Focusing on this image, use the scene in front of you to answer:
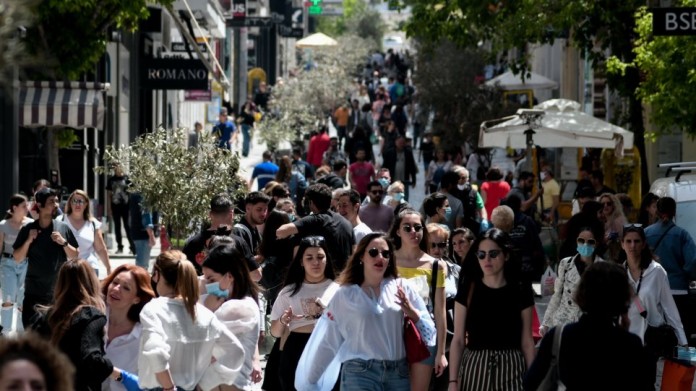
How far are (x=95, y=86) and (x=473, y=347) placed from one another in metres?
14.8

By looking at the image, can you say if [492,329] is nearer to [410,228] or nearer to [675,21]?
[410,228]

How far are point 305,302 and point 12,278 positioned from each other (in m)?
6.14

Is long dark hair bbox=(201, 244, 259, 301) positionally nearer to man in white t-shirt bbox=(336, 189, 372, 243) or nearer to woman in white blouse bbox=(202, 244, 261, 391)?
woman in white blouse bbox=(202, 244, 261, 391)

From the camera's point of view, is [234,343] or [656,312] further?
[656,312]

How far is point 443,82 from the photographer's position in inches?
1505

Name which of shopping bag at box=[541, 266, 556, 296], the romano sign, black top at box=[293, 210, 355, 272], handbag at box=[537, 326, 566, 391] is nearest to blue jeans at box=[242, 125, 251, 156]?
the romano sign

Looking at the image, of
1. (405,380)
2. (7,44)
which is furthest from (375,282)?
(7,44)

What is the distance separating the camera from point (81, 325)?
859cm

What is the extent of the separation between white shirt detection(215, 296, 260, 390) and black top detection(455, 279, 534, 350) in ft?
4.00

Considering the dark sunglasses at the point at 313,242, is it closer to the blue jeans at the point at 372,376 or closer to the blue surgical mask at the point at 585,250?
the blue jeans at the point at 372,376

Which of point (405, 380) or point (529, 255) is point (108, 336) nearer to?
point (405, 380)

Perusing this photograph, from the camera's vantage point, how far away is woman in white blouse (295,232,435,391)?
9.37 metres

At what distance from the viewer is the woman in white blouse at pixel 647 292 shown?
11.1 meters

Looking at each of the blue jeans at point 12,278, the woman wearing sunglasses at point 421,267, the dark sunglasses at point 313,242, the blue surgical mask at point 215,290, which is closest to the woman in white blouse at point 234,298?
the blue surgical mask at point 215,290
